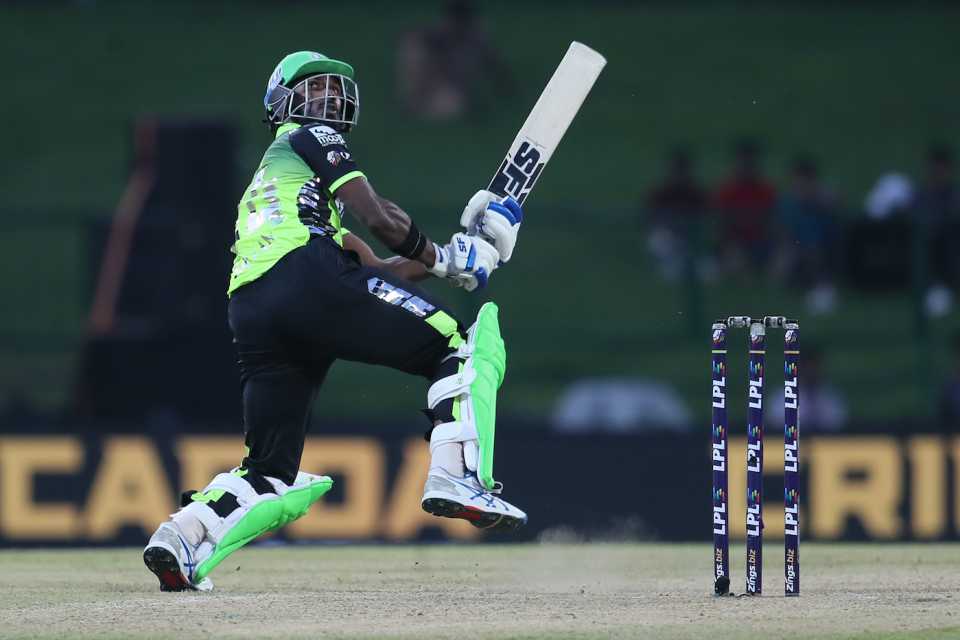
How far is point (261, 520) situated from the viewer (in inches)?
264

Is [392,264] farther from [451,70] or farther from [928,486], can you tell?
[451,70]

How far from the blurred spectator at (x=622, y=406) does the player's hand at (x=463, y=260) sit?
6.41 m

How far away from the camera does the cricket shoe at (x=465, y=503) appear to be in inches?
247

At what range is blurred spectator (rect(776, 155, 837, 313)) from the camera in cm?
1366

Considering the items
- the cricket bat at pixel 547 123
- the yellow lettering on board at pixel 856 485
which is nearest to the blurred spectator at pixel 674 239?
the yellow lettering on board at pixel 856 485

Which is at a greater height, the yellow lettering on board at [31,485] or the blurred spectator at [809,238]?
the blurred spectator at [809,238]

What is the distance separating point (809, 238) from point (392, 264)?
7.28 meters

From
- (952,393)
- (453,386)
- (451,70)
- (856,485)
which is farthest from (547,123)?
(451,70)

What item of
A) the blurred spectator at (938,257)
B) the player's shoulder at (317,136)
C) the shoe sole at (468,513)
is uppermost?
the blurred spectator at (938,257)

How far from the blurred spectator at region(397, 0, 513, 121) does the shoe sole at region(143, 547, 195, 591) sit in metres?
13.3

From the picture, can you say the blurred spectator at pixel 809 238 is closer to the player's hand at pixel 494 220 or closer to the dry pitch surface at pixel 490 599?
the dry pitch surface at pixel 490 599

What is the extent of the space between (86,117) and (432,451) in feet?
54.1

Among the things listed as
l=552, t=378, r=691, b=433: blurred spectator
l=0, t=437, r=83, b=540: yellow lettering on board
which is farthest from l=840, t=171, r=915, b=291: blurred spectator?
l=0, t=437, r=83, b=540: yellow lettering on board

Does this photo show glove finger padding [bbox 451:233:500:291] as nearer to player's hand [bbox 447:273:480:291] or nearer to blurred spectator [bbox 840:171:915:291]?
player's hand [bbox 447:273:480:291]
